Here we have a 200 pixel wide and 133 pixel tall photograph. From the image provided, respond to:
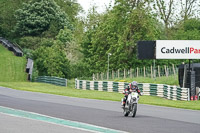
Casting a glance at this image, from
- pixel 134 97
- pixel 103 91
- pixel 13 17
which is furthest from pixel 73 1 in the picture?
pixel 134 97

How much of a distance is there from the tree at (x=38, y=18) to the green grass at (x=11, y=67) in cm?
1243

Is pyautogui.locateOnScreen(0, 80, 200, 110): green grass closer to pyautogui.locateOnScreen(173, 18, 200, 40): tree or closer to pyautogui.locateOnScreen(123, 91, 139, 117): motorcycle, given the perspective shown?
pyautogui.locateOnScreen(123, 91, 139, 117): motorcycle

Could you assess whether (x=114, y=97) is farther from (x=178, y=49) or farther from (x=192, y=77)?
(x=178, y=49)

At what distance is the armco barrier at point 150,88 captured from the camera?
1417 inches

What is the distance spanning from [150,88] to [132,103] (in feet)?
77.8

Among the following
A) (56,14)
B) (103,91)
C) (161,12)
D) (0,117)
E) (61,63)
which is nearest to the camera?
(0,117)

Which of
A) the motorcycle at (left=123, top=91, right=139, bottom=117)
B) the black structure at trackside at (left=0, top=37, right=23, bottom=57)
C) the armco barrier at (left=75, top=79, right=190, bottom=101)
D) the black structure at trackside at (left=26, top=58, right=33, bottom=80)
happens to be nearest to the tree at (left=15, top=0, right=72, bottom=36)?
the black structure at trackside at (left=0, top=37, right=23, bottom=57)

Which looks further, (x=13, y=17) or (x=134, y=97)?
(x=13, y=17)

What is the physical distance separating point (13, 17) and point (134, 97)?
8441 centimetres

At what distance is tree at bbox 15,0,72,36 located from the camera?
95312 millimetres

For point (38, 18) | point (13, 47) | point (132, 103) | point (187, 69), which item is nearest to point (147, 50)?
point (187, 69)

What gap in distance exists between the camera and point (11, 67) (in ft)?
238

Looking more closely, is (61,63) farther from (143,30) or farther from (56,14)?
(56,14)

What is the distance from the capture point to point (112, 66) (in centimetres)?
6594
